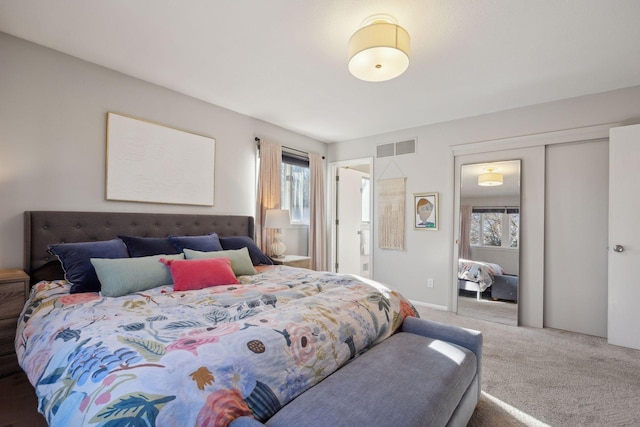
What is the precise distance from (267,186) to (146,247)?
1.85 metres

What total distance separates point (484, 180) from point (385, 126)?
1.51 metres

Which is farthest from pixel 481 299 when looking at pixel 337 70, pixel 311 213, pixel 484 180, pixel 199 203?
pixel 199 203

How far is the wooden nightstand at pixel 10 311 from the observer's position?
81.0 inches

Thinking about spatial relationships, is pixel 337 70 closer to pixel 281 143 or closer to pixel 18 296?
pixel 281 143

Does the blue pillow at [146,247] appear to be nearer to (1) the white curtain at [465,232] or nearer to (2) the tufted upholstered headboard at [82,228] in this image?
(2) the tufted upholstered headboard at [82,228]

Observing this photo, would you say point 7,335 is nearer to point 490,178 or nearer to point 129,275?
point 129,275

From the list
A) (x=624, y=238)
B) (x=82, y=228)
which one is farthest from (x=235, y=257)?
(x=624, y=238)

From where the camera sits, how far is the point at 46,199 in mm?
2525

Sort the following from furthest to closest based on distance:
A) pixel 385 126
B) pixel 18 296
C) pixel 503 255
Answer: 1. pixel 385 126
2. pixel 503 255
3. pixel 18 296

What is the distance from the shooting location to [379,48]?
1.99 metres

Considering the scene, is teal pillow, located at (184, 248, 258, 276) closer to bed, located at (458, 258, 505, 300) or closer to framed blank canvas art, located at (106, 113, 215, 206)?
framed blank canvas art, located at (106, 113, 215, 206)

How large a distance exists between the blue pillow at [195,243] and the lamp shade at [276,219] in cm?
94

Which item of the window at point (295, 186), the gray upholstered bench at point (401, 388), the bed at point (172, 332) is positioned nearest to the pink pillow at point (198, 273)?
the bed at point (172, 332)

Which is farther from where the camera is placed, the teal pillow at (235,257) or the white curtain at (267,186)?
the white curtain at (267,186)
